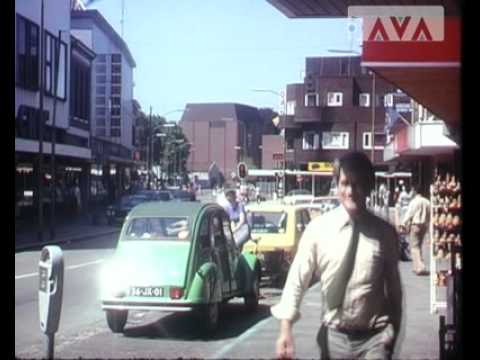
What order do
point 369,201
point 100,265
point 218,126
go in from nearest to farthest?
point 369,201 → point 218,126 → point 100,265

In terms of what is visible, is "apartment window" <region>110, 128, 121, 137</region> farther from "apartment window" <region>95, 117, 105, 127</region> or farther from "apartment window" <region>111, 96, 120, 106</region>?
"apartment window" <region>111, 96, 120, 106</region>

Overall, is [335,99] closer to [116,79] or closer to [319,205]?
[319,205]

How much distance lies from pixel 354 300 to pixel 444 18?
201 cm

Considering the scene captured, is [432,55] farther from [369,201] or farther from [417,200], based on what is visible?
[417,200]

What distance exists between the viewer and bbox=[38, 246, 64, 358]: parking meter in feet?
19.1

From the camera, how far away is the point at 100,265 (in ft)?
38.2

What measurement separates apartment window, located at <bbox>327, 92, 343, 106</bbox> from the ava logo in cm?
41

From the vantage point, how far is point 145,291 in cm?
852

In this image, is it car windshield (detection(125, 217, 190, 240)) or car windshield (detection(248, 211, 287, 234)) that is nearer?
car windshield (detection(248, 211, 287, 234))

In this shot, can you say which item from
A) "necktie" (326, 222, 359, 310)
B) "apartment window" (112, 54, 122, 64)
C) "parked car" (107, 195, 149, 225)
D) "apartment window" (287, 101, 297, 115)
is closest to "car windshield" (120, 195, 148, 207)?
"parked car" (107, 195, 149, 225)

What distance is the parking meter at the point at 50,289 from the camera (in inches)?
230

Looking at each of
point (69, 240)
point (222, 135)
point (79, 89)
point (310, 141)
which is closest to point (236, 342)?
point (222, 135)

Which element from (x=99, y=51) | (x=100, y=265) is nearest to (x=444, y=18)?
(x=99, y=51)

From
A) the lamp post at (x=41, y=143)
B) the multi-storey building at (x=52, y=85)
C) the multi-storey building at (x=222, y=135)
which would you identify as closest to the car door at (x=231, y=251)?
the multi-storey building at (x=52, y=85)
